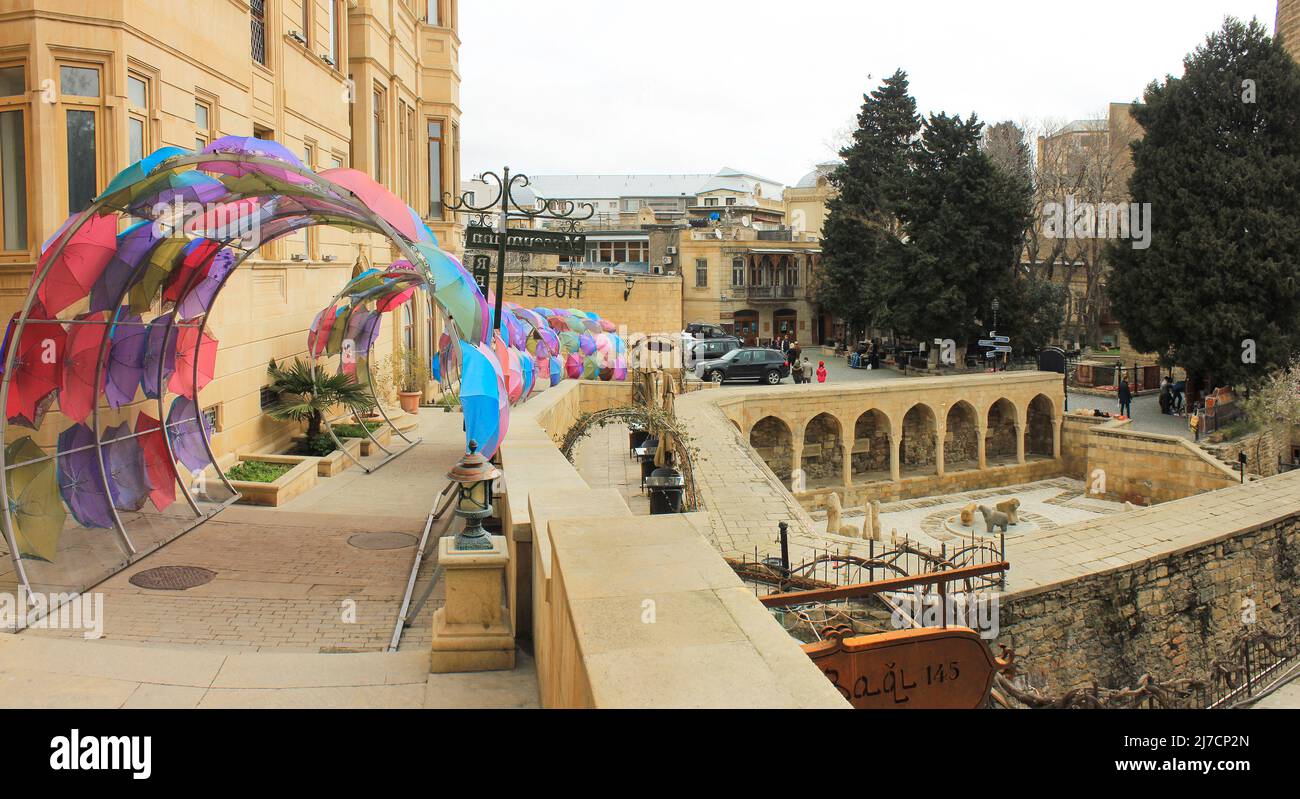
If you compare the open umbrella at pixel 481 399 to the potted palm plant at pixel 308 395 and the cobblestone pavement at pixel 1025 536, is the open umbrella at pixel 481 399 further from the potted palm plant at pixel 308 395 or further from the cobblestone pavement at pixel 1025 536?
the potted palm plant at pixel 308 395

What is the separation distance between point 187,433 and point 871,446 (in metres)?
24.9

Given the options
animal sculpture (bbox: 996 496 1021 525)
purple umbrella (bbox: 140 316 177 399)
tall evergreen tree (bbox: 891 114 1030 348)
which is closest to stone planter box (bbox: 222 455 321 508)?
purple umbrella (bbox: 140 316 177 399)

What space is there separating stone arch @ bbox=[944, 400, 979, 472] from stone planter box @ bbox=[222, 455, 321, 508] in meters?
25.4

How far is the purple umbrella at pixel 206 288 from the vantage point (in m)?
10.8

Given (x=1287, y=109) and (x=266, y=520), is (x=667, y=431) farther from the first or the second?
(x=1287, y=109)

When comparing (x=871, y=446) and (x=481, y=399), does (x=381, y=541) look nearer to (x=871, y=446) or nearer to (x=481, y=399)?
(x=481, y=399)

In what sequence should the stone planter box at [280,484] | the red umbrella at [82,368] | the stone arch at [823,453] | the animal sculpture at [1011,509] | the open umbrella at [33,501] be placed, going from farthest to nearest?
the stone arch at [823,453] < the animal sculpture at [1011,509] < the stone planter box at [280,484] < the red umbrella at [82,368] < the open umbrella at [33,501]

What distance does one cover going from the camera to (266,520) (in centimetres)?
1155

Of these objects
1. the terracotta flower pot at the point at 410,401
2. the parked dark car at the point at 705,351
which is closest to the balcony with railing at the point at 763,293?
the parked dark car at the point at 705,351

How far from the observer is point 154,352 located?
34.8ft

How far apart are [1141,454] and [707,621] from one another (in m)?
28.9

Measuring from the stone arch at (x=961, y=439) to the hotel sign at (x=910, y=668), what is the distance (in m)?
29.5

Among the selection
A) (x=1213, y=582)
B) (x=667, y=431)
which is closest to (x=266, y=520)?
(x=667, y=431)
